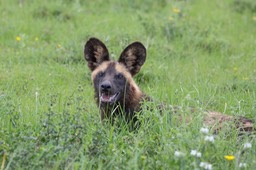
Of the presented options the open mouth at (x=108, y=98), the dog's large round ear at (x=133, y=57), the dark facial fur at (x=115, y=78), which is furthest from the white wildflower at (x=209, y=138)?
the dog's large round ear at (x=133, y=57)

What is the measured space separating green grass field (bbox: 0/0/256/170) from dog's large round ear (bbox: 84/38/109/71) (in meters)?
0.31

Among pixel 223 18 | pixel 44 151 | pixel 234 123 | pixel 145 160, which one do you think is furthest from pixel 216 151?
pixel 223 18

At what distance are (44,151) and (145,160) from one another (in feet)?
2.51

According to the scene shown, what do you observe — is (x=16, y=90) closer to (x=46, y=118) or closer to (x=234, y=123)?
(x=46, y=118)

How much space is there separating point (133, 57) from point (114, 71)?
0.28 metres

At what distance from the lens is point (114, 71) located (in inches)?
263

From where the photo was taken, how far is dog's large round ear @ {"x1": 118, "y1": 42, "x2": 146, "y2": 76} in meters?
6.78

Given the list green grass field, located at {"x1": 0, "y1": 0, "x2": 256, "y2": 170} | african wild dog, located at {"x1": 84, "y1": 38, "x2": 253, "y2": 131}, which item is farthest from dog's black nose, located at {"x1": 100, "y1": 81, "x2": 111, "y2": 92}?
green grass field, located at {"x1": 0, "y1": 0, "x2": 256, "y2": 170}

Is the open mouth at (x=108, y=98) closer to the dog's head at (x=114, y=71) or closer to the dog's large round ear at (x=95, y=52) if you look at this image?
the dog's head at (x=114, y=71)

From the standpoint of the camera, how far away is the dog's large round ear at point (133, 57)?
22.2 feet

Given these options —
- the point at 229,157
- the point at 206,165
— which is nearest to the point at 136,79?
the point at 229,157

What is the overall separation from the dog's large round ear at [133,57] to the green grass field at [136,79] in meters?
0.40

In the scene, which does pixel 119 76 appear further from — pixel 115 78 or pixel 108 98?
pixel 108 98

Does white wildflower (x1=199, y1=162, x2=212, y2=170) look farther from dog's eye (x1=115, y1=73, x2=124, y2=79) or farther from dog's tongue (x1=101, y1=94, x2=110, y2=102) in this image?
dog's eye (x1=115, y1=73, x2=124, y2=79)
